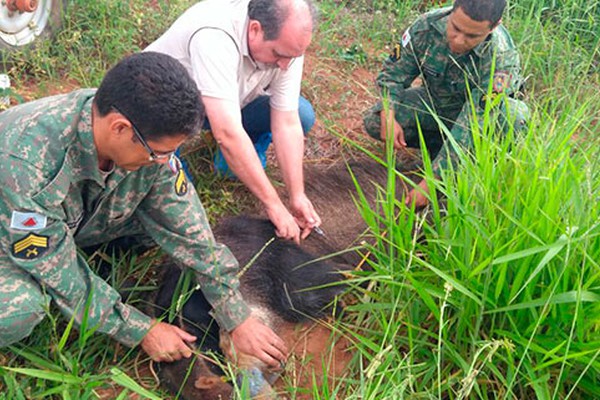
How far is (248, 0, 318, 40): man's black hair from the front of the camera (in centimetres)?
303

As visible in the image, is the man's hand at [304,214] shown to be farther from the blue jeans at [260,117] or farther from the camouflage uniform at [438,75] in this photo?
the camouflage uniform at [438,75]

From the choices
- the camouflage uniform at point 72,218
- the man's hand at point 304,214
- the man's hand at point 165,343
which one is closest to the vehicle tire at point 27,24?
the camouflage uniform at point 72,218

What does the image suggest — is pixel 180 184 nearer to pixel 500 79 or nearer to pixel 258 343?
pixel 258 343

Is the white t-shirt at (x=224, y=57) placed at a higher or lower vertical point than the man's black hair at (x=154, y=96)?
lower

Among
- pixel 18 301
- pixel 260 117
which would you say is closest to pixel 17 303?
pixel 18 301

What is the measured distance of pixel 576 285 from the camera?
7.46 feet

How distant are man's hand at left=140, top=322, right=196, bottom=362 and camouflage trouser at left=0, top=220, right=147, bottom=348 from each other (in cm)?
31

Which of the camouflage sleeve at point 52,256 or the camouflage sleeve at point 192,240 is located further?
the camouflage sleeve at point 192,240

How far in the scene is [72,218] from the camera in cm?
259

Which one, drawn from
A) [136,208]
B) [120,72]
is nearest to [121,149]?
[120,72]

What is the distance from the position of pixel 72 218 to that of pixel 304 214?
1.13 m

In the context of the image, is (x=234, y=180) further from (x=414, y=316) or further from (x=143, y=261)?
(x=414, y=316)

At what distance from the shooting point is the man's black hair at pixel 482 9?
344 centimetres

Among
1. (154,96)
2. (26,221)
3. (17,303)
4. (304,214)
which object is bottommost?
(304,214)
